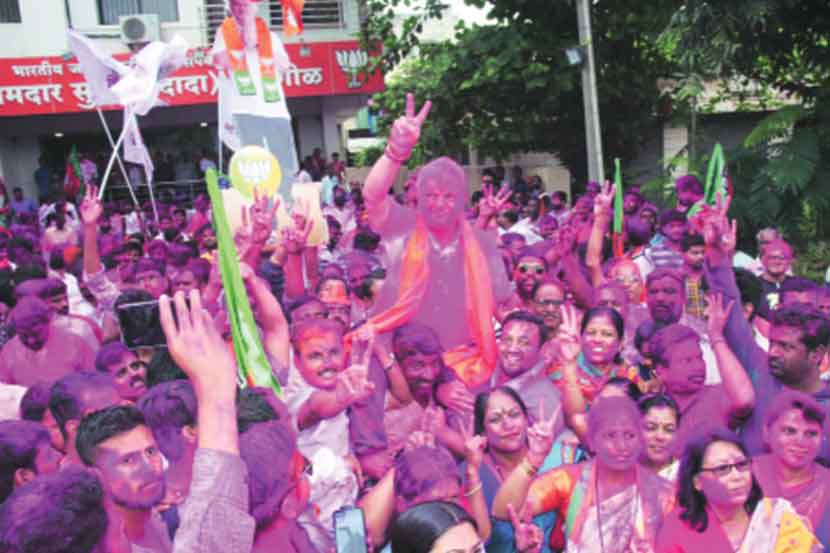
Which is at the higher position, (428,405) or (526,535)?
(428,405)

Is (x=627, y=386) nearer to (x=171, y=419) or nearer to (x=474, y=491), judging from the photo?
(x=474, y=491)

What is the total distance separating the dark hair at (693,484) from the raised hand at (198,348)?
143cm

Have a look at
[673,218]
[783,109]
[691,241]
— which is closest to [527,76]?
[783,109]

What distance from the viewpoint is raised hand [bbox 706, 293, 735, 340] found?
3.46 metres

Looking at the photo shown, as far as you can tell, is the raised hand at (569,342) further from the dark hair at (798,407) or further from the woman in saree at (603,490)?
the dark hair at (798,407)

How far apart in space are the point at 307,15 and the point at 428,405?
1476 cm

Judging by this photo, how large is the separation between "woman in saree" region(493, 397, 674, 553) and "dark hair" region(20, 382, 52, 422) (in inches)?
67.2

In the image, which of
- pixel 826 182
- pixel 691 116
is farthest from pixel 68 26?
pixel 826 182

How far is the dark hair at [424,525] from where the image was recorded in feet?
6.86

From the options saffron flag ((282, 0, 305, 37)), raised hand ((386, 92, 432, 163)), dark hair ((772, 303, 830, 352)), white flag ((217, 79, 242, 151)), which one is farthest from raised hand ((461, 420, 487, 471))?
saffron flag ((282, 0, 305, 37))

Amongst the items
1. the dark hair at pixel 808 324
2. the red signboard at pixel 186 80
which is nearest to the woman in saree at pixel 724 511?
the dark hair at pixel 808 324

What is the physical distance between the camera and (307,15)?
17.2 metres

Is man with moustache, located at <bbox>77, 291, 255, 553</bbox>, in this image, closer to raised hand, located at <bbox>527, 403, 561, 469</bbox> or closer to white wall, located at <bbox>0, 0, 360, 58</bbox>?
raised hand, located at <bbox>527, 403, 561, 469</bbox>

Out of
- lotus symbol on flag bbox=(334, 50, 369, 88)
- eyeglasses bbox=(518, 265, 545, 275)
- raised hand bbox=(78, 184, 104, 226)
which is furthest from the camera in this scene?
lotus symbol on flag bbox=(334, 50, 369, 88)
